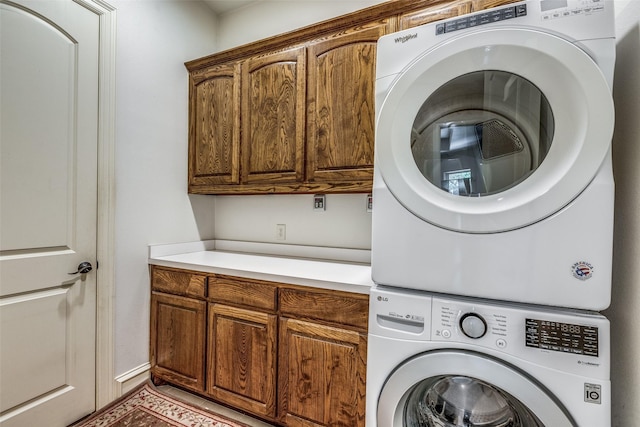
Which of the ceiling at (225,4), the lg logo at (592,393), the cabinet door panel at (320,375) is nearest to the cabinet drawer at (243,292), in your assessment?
the cabinet door panel at (320,375)

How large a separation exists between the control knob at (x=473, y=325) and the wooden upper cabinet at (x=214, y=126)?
5.15ft

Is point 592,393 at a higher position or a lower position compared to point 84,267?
lower

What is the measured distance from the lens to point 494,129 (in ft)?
3.02

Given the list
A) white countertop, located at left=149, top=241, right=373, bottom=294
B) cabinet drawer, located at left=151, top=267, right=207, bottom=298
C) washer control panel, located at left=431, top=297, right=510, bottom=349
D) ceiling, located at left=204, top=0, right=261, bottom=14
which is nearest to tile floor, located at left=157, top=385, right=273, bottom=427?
cabinet drawer, located at left=151, top=267, right=207, bottom=298

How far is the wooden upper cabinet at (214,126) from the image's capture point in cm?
193

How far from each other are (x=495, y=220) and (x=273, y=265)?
3.96ft

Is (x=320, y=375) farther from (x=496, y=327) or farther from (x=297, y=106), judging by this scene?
(x=297, y=106)

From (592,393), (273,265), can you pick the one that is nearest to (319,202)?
(273,265)

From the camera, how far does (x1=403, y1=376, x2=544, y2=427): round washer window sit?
906 millimetres

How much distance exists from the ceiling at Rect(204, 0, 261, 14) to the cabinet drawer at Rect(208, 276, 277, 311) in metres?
2.12

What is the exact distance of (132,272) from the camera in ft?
5.88

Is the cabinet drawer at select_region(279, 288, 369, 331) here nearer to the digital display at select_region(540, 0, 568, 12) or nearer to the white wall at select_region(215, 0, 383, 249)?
the white wall at select_region(215, 0, 383, 249)

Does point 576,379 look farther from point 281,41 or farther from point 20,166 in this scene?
point 20,166

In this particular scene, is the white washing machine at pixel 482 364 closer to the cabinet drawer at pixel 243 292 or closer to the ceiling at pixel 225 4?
the cabinet drawer at pixel 243 292
